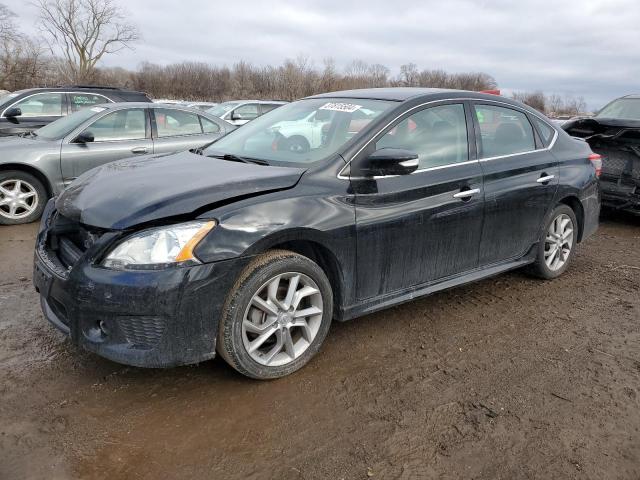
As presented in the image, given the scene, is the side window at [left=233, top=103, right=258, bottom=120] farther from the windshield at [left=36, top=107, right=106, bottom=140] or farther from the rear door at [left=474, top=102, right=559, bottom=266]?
the rear door at [left=474, top=102, right=559, bottom=266]

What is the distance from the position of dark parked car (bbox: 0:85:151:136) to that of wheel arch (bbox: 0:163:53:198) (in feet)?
8.23

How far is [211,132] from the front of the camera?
25.2ft

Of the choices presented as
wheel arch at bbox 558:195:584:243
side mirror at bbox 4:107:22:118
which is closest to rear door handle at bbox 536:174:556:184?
wheel arch at bbox 558:195:584:243

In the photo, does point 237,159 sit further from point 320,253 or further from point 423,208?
point 423,208

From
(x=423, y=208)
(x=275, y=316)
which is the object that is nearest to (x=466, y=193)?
(x=423, y=208)

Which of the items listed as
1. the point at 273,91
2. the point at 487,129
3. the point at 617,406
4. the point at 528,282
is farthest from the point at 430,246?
the point at 273,91

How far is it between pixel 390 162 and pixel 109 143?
4994 mm

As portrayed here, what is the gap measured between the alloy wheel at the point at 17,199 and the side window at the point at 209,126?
2.47m

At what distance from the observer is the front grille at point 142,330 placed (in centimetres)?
254

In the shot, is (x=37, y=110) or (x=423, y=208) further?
(x=37, y=110)

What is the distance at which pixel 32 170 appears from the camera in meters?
6.40

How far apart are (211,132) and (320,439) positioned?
6045 mm

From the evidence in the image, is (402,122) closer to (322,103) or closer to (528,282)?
(322,103)

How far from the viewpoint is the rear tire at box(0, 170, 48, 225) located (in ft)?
20.7
